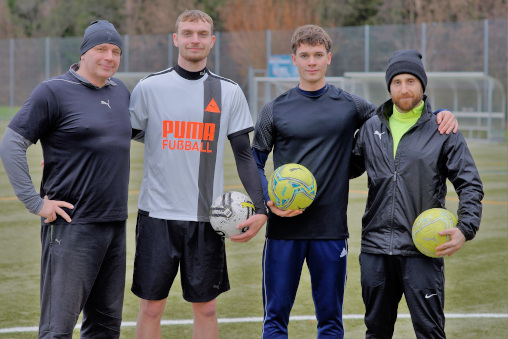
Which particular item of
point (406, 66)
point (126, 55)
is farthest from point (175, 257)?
point (126, 55)

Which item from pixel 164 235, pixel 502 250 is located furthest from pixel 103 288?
pixel 502 250

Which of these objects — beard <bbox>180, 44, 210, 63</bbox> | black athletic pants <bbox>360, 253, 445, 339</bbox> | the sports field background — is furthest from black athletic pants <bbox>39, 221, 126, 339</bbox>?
black athletic pants <bbox>360, 253, 445, 339</bbox>

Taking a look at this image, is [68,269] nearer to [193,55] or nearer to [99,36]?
[99,36]

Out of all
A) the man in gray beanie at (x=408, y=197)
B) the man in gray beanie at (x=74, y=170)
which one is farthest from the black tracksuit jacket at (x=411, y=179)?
the man in gray beanie at (x=74, y=170)

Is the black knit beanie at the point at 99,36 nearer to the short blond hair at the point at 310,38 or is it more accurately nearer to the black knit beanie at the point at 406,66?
the short blond hair at the point at 310,38

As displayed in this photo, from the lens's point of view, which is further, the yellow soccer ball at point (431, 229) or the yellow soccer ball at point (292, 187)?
the yellow soccer ball at point (292, 187)

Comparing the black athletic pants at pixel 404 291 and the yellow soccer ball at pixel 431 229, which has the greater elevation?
the yellow soccer ball at pixel 431 229

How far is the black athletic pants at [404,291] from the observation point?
4562 mm

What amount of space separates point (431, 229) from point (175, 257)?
1.64 m

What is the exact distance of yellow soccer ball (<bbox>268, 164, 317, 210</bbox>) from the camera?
473 centimetres

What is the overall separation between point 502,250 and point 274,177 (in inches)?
208

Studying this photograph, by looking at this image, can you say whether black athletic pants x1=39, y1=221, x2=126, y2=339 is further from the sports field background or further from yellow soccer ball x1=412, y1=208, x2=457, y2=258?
yellow soccer ball x1=412, y1=208, x2=457, y2=258

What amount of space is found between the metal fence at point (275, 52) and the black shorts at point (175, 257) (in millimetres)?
24775

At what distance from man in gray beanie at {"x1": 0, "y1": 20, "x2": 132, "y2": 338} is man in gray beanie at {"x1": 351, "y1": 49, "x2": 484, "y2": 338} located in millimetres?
1614
